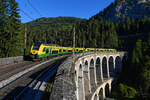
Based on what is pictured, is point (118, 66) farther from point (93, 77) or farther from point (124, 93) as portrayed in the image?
point (93, 77)

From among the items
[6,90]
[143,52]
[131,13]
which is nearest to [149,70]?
[143,52]

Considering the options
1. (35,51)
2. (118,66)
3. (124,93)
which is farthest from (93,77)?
(118,66)

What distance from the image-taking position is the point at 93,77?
108ft

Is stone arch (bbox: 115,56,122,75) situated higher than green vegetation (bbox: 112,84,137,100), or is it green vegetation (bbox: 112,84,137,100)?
stone arch (bbox: 115,56,122,75)

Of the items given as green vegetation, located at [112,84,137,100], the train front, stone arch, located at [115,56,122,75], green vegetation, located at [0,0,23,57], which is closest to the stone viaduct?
stone arch, located at [115,56,122,75]

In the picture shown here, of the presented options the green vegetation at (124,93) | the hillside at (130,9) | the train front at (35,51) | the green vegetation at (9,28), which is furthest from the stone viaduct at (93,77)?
the hillside at (130,9)

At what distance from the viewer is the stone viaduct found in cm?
1874

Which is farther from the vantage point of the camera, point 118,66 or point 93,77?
point 118,66

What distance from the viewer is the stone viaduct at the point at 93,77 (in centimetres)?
1874

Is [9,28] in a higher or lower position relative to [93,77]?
higher

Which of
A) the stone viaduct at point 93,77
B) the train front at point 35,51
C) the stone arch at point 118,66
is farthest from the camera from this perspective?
the stone arch at point 118,66

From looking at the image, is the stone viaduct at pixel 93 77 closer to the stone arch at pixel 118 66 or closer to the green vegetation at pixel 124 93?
the stone arch at pixel 118 66

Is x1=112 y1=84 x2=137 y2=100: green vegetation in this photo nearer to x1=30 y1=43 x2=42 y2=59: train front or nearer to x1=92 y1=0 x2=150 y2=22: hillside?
x1=30 y1=43 x2=42 y2=59: train front

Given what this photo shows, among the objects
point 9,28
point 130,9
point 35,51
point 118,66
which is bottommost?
point 118,66
